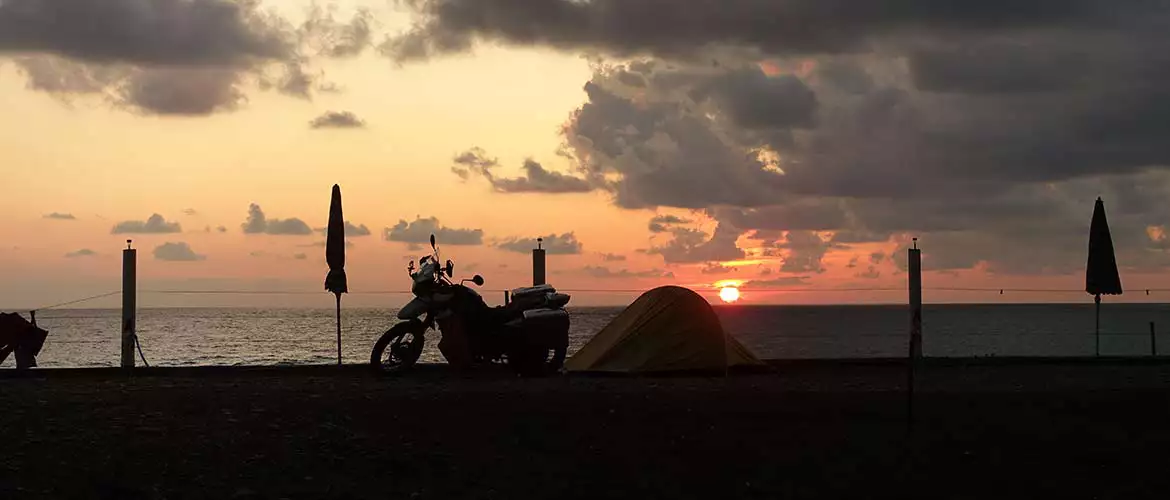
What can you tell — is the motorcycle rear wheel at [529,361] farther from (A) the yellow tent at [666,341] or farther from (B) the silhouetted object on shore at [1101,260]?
(B) the silhouetted object on shore at [1101,260]

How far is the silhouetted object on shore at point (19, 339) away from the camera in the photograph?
2133cm

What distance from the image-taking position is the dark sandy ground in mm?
10992

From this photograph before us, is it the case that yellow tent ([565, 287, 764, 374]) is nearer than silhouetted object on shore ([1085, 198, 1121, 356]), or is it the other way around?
yellow tent ([565, 287, 764, 374])

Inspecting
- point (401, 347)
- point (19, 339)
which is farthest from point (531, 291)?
point (19, 339)

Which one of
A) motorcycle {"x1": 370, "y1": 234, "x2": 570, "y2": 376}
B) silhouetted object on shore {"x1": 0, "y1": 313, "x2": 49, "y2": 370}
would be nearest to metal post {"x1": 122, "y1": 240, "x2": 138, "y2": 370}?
silhouetted object on shore {"x1": 0, "y1": 313, "x2": 49, "y2": 370}

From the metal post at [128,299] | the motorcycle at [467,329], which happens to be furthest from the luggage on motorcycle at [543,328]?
the metal post at [128,299]

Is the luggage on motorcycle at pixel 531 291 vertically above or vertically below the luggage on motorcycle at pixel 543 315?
above

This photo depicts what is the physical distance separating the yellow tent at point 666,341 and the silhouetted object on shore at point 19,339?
30.9ft

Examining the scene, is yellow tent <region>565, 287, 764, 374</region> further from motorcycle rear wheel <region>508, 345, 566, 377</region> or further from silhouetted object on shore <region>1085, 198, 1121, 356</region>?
silhouetted object on shore <region>1085, 198, 1121, 356</region>

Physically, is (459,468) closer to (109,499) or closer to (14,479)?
(109,499)

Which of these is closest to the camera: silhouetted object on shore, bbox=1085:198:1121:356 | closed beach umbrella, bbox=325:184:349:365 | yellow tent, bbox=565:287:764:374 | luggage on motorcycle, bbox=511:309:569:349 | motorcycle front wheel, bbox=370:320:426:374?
motorcycle front wheel, bbox=370:320:426:374

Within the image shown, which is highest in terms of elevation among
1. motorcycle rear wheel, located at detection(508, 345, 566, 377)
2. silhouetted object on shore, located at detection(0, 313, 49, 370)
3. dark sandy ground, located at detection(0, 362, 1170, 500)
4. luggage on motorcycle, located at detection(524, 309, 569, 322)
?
luggage on motorcycle, located at detection(524, 309, 569, 322)

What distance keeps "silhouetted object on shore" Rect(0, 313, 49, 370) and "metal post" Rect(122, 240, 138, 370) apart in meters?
1.37

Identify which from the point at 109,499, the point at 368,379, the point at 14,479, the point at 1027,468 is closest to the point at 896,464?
the point at 1027,468
